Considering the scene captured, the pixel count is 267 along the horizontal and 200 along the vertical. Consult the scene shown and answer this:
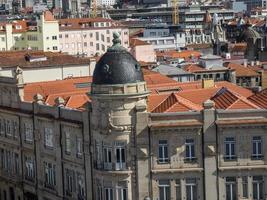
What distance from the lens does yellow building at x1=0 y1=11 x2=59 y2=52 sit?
159500 millimetres

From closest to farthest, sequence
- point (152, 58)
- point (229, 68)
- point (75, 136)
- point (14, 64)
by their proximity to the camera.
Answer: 1. point (75, 136)
2. point (14, 64)
3. point (229, 68)
4. point (152, 58)

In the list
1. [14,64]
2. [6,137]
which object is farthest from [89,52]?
[6,137]

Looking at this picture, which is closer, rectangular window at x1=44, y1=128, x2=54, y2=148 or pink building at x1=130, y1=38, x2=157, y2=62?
rectangular window at x1=44, y1=128, x2=54, y2=148

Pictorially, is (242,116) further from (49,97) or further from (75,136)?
(49,97)

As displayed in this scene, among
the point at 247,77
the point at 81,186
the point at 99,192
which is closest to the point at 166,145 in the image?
the point at 99,192

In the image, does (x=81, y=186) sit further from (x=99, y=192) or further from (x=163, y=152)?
(x=163, y=152)

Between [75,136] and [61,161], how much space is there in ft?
11.7

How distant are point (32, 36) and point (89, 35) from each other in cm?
2295

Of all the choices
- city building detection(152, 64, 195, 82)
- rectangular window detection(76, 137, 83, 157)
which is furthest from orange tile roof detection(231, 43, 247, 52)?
rectangular window detection(76, 137, 83, 157)

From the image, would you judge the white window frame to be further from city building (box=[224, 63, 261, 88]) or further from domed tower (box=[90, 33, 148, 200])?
city building (box=[224, 63, 261, 88])

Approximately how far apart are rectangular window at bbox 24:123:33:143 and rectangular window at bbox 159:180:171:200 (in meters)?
17.3

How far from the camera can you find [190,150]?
186 ft

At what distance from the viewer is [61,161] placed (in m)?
64.5

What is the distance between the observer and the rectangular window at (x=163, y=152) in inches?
2229
